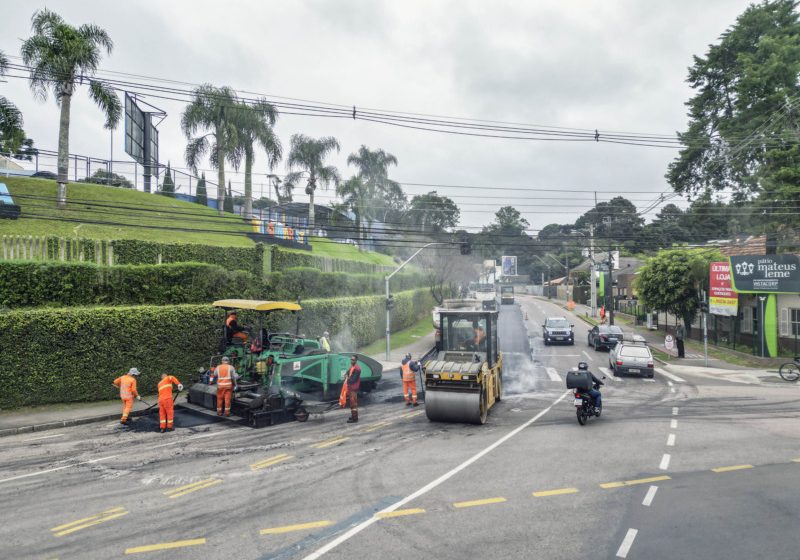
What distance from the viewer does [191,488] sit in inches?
348

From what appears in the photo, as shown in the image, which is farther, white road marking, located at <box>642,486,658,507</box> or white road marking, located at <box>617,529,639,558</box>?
white road marking, located at <box>642,486,658,507</box>

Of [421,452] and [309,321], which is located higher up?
[309,321]

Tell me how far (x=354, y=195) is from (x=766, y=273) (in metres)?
35.9

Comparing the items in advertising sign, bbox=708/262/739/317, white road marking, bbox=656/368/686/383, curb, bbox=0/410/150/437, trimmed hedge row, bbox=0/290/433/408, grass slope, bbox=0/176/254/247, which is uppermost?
grass slope, bbox=0/176/254/247

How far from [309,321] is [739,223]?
38843mm

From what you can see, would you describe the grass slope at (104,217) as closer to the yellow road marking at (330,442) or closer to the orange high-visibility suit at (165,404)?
the orange high-visibility suit at (165,404)

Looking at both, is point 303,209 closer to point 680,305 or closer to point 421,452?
point 680,305

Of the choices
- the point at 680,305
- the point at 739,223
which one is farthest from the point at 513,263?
the point at 680,305

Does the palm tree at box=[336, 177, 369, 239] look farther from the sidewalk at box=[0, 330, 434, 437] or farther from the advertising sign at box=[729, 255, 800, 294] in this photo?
the sidewalk at box=[0, 330, 434, 437]

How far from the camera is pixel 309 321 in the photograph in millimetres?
25000

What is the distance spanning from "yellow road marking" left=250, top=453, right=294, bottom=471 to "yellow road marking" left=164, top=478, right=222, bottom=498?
2.83 feet

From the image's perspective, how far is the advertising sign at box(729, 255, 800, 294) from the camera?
26.4 metres

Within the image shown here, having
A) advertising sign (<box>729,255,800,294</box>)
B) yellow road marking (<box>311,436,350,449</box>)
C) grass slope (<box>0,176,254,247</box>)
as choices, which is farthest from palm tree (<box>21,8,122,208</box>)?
advertising sign (<box>729,255,800,294</box>)

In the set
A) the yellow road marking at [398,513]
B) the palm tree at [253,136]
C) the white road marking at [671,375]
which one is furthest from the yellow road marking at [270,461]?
the palm tree at [253,136]
